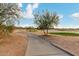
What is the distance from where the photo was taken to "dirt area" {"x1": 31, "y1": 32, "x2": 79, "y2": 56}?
256 centimetres

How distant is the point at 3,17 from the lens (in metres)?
2.67

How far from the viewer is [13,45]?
2605mm

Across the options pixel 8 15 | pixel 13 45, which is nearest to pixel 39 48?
pixel 13 45

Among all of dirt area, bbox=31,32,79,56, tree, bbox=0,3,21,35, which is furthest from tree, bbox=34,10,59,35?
tree, bbox=0,3,21,35

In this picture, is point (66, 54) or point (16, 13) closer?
point (66, 54)

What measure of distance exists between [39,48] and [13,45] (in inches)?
11.9

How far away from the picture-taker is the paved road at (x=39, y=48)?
255cm

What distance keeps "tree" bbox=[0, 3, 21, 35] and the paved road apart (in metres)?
0.27

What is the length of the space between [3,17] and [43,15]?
18.7 inches

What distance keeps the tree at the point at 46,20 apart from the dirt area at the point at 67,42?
0.10 m

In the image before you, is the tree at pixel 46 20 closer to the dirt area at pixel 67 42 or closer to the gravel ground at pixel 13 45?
the dirt area at pixel 67 42

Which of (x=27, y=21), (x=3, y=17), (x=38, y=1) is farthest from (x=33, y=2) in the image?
(x=3, y=17)

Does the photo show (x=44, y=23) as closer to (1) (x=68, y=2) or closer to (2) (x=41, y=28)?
(2) (x=41, y=28)

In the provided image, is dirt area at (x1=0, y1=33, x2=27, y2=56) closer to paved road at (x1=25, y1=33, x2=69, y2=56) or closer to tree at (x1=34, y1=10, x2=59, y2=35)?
paved road at (x1=25, y1=33, x2=69, y2=56)
